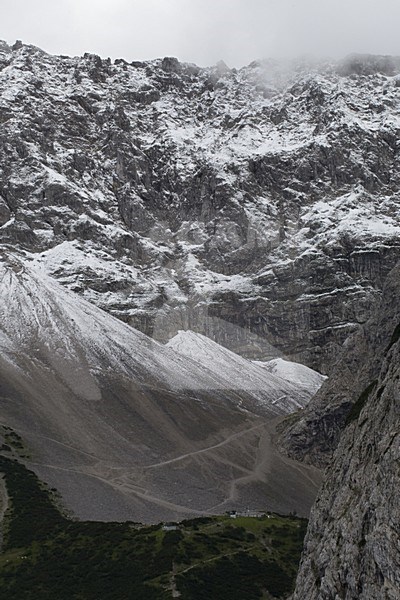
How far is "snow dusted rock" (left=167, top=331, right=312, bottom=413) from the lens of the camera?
6417 inches

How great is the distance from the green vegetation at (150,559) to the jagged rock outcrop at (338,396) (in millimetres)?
53426

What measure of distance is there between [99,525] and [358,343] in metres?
79.5

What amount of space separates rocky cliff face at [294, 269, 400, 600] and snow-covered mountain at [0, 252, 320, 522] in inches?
2197

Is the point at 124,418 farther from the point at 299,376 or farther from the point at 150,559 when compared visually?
the point at 299,376

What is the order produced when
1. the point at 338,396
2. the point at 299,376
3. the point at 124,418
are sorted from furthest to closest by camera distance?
the point at 299,376
the point at 338,396
the point at 124,418

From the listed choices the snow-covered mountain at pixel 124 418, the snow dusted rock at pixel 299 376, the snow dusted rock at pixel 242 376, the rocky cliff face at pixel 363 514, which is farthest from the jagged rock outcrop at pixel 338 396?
the rocky cliff face at pixel 363 514

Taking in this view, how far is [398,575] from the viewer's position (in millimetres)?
25812

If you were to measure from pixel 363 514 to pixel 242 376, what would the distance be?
14165 centimetres

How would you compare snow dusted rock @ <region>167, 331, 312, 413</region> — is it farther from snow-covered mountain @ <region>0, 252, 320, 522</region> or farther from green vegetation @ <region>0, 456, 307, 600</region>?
green vegetation @ <region>0, 456, 307, 600</region>

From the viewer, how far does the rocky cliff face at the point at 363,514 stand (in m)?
27.2

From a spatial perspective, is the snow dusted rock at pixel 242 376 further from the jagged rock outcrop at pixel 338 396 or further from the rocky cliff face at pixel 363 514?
the rocky cliff face at pixel 363 514

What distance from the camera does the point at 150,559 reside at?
58906 mm

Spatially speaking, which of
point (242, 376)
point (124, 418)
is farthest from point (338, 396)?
point (124, 418)

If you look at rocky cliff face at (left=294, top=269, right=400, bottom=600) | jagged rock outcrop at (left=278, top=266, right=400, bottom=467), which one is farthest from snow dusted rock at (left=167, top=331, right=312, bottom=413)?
rocky cliff face at (left=294, top=269, right=400, bottom=600)
